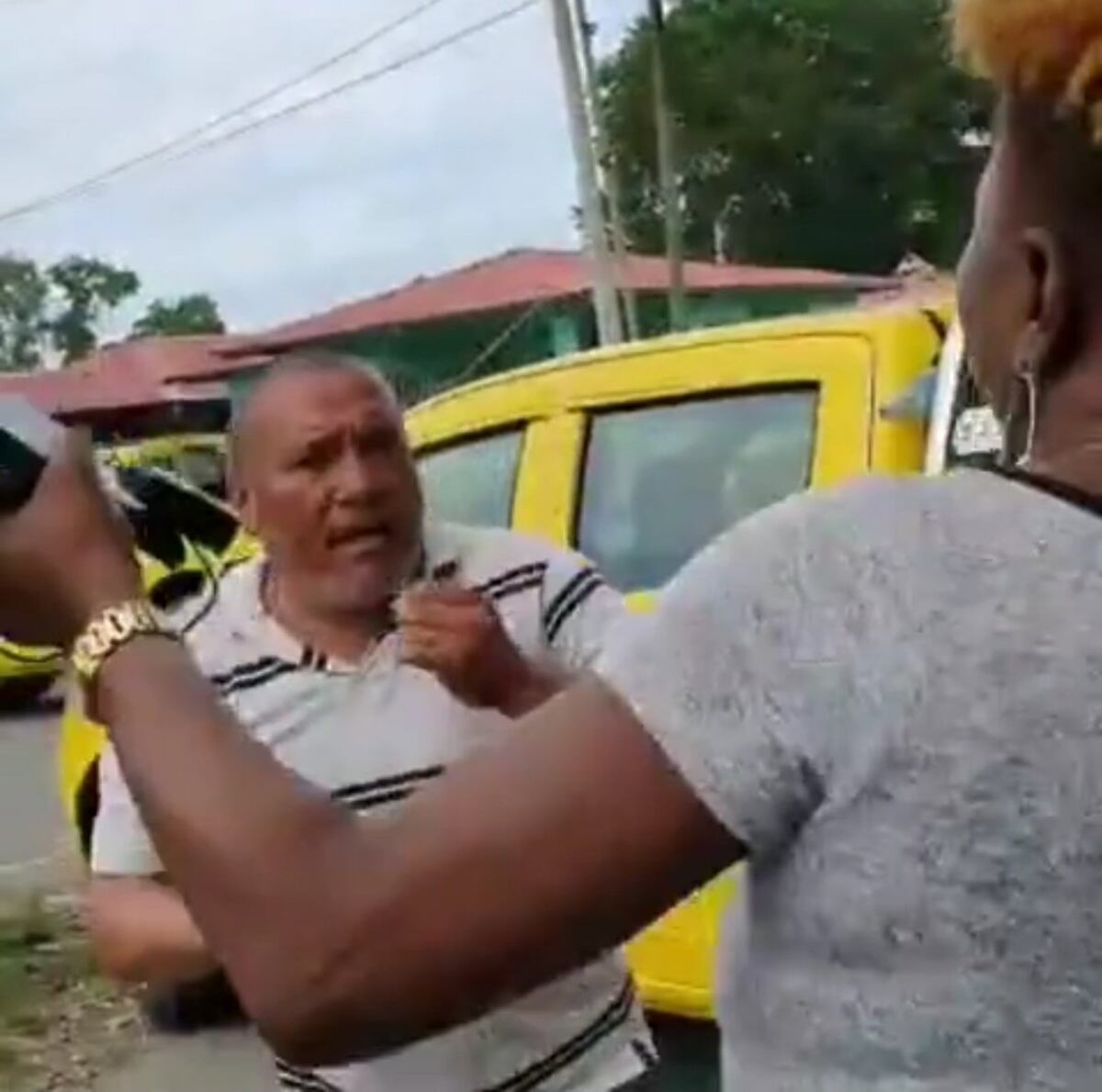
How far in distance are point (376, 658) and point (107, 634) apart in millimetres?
1307

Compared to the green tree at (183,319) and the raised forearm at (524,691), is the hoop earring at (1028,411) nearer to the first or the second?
the raised forearm at (524,691)

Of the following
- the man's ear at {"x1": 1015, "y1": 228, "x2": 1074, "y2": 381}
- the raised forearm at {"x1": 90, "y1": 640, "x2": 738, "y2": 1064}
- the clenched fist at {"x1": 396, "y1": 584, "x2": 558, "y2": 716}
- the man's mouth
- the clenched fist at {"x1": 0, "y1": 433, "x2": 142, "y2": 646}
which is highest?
the man's ear at {"x1": 1015, "y1": 228, "x2": 1074, "y2": 381}

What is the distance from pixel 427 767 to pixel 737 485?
2.48 m

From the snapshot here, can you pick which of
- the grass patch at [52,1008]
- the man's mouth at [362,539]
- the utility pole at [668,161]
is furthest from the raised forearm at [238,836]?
the utility pole at [668,161]

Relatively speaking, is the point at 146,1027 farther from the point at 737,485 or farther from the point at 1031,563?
the point at 1031,563

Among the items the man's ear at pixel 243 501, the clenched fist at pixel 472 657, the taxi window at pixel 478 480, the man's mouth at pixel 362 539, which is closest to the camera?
the clenched fist at pixel 472 657

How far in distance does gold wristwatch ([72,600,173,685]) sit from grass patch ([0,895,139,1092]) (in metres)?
5.53

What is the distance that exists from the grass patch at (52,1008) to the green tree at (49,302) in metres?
50.2

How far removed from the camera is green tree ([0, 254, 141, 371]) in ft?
201

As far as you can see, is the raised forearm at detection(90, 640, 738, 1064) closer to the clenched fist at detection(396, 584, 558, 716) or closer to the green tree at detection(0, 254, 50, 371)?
the clenched fist at detection(396, 584, 558, 716)

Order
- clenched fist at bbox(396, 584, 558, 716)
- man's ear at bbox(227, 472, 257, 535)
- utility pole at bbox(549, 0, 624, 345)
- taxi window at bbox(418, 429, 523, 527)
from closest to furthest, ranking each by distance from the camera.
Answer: clenched fist at bbox(396, 584, 558, 716)
man's ear at bbox(227, 472, 257, 535)
taxi window at bbox(418, 429, 523, 527)
utility pole at bbox(549, 0, 624, 345)

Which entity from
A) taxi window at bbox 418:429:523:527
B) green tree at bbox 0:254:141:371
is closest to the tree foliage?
green tree at bbox 0:254:141:371

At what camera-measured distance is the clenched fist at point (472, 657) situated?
2.68 metres

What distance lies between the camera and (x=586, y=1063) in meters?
2.77
